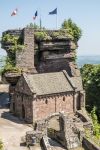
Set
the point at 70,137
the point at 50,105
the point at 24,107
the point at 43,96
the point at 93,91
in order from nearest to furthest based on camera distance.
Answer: the point at 70,137 < the point at 43,96 < the point at 24,107 < the point at 50,105 < the point at 93,91

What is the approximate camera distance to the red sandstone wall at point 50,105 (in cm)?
6112

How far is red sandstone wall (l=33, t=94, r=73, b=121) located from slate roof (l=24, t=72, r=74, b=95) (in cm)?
131

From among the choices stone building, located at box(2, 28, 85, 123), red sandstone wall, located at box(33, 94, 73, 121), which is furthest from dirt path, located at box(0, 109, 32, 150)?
red sandstone wall, located at box(33, 94, 73, 121)

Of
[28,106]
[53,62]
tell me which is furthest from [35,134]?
[53,62]

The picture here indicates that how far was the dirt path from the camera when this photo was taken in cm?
5086

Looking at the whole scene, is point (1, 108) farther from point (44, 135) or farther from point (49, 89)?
point (44, 135)

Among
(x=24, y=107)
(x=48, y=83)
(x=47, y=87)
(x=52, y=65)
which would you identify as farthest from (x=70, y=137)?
(x=52, y=65)

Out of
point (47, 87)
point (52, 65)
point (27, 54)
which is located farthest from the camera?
point (52, 65)

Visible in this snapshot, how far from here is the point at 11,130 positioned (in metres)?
56.6

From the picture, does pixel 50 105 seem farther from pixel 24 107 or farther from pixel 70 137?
pixel 70 137

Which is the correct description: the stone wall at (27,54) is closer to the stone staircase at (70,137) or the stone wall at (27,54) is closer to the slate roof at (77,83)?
the slate roof at (77,83)

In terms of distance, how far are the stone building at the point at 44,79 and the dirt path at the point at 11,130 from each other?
1764mm

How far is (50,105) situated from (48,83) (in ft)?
13.7

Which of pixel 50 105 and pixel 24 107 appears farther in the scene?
pixel 50 105
